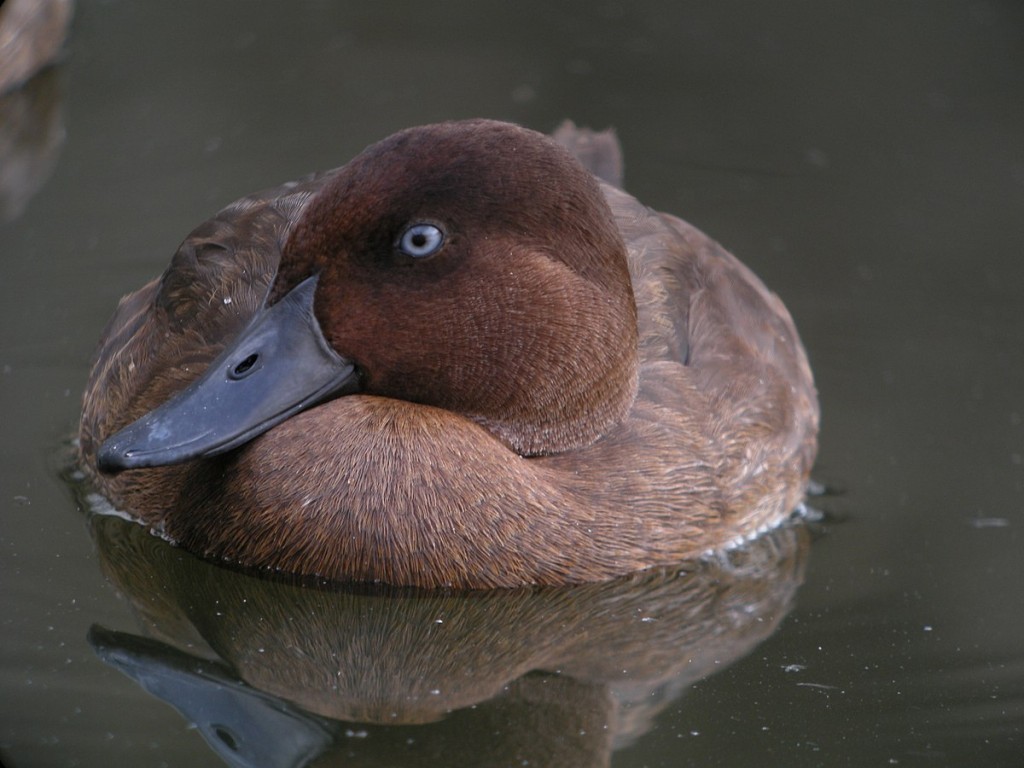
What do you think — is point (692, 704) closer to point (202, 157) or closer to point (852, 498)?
point (852, 498)

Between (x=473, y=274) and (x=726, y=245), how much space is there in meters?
3.19

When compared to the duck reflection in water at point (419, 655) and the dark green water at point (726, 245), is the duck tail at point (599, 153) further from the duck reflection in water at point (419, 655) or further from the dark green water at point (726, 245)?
the duck reflection in water at point (419, 655)

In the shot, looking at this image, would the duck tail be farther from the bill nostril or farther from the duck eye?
the bill nostril

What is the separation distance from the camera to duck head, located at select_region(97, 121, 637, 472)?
174 inches

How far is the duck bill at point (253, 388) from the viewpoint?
176 inches

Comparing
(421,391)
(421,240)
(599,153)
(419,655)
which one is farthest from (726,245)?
(419,655)

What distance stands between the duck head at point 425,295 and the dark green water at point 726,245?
65 centimetres

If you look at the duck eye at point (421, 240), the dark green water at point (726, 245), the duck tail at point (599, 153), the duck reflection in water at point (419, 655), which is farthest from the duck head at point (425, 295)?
the duck tail at point (599, 153)

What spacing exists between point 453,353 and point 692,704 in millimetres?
1200

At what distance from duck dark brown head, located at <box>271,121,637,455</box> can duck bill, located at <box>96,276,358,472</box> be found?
0.06 metres

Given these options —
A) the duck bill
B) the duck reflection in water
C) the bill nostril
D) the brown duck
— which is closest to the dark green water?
the duck reflection in water

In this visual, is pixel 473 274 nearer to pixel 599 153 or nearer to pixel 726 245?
pixel 599 153

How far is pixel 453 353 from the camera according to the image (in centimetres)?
462

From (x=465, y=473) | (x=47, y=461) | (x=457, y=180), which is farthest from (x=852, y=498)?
(x=47, y=461)
